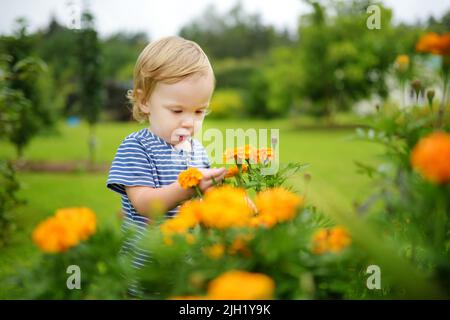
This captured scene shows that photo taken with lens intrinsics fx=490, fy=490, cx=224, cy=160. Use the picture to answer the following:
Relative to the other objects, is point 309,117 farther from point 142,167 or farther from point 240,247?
point 240,247

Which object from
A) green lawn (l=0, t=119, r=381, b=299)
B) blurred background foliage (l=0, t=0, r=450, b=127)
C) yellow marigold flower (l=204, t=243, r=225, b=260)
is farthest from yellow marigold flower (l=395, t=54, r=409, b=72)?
blurred background foliage (l=0, t=0, r=450, b=127)

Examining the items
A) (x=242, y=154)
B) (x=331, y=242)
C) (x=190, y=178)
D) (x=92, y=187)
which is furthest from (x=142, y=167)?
(x=92, y=187)

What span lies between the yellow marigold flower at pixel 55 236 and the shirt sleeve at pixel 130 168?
2.44 feet

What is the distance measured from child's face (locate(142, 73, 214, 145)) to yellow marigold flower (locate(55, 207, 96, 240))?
2.63 ft

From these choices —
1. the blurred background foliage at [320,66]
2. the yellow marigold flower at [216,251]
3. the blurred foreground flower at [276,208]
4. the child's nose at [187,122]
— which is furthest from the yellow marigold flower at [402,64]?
the blurred background foliage at [320,66]

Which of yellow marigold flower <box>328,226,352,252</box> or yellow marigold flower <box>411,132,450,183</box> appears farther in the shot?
yellow marigold flower <box>328,226,352,252</box>

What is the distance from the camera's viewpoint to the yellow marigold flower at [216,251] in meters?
0.84

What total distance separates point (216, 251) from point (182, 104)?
2.72 feet

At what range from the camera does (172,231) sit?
901mm

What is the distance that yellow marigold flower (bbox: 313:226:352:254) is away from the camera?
87 cm

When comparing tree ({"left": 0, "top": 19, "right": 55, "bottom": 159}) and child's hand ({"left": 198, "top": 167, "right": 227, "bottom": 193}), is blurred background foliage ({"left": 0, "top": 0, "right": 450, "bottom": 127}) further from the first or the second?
child's hand ({"left": 198, "top": 167, "right": 227, "bottom": 193})

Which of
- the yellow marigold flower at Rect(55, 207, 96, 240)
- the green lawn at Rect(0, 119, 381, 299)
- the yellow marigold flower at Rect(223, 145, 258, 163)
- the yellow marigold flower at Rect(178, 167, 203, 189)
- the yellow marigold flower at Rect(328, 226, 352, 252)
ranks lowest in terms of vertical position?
the green lawn at Rect(0, 119, 381, 299)

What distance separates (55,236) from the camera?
80cm

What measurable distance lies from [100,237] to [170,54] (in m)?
0.97
